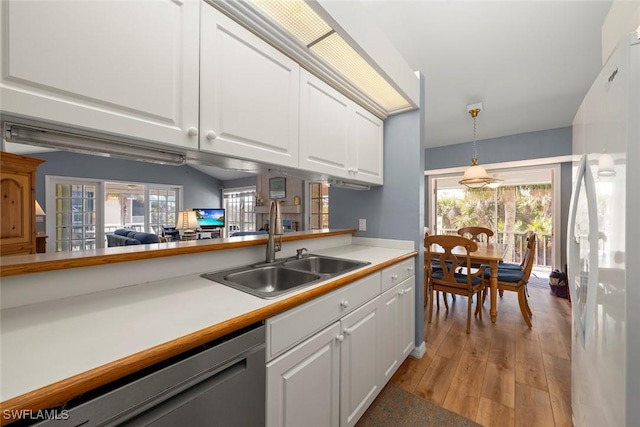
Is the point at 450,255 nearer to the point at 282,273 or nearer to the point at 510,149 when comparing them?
the point at 282,273

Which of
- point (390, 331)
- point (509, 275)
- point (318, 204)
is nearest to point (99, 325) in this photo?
point (390, 331)

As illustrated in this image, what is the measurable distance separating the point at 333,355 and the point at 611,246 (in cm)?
111

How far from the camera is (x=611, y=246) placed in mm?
828

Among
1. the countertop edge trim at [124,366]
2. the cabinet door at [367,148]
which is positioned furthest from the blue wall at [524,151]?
the countertop edge trim at [124,366]

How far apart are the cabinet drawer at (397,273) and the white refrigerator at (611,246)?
883 millimetres

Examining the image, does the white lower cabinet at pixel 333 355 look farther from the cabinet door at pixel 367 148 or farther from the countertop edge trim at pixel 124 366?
the cabinet door at pixel 367 148

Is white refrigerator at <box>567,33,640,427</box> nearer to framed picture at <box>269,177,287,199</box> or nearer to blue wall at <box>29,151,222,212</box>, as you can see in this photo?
framed picture at <box>269,177,287,199</box>

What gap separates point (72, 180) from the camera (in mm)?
5297

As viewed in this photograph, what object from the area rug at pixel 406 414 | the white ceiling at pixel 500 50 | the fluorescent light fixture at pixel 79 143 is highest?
the white ceiling at pixel 500 50

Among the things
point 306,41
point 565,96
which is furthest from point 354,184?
point 565,96

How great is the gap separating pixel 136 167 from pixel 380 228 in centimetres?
670

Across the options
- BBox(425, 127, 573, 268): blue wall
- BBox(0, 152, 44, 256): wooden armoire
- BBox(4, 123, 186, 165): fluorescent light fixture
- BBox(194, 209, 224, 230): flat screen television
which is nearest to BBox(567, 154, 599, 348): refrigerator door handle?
BBox(4, 123, 186, 165): fluorescent light fixture

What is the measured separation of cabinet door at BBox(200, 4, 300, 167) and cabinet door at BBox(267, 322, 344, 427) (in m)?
0.87

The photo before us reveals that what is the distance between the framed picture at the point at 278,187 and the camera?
6.07 metres
